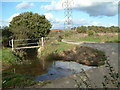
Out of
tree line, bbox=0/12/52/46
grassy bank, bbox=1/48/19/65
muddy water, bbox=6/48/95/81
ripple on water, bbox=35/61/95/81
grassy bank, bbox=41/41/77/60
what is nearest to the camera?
ripple on water, bbox=35/61/95/81

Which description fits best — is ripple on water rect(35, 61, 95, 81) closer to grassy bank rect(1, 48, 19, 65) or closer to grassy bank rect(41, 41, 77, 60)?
grassy bank rect(1, 48, 19, 65)

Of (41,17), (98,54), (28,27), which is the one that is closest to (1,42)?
(28,27)

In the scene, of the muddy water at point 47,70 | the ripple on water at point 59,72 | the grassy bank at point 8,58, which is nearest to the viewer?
the ripple on water at point 59,72

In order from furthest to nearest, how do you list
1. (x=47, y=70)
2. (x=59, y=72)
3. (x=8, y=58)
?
(x=8, y=58) → (x=47, y=70) → (x=59, y=72)

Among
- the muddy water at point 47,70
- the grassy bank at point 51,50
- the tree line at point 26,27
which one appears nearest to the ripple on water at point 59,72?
the muddy water at point 47,70

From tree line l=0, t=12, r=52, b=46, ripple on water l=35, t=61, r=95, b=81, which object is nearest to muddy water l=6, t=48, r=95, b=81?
ripple on water l=35, t=61, r=95, b=81

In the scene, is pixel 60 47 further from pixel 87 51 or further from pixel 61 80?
pixel 61 80

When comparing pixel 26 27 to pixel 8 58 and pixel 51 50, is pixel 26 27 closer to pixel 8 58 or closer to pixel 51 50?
pixel 51 50

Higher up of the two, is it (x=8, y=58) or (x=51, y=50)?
(x=51, y=50)

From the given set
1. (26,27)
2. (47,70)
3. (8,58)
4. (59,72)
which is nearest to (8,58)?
(8,58)

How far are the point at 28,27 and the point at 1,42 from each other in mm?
2370

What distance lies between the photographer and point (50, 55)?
33.2ft

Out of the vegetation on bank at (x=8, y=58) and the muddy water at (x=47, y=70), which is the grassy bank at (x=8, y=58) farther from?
the muddy water at (x=47, y=70)

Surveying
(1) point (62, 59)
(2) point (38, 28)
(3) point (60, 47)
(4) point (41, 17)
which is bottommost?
(1) point (62, 59)
